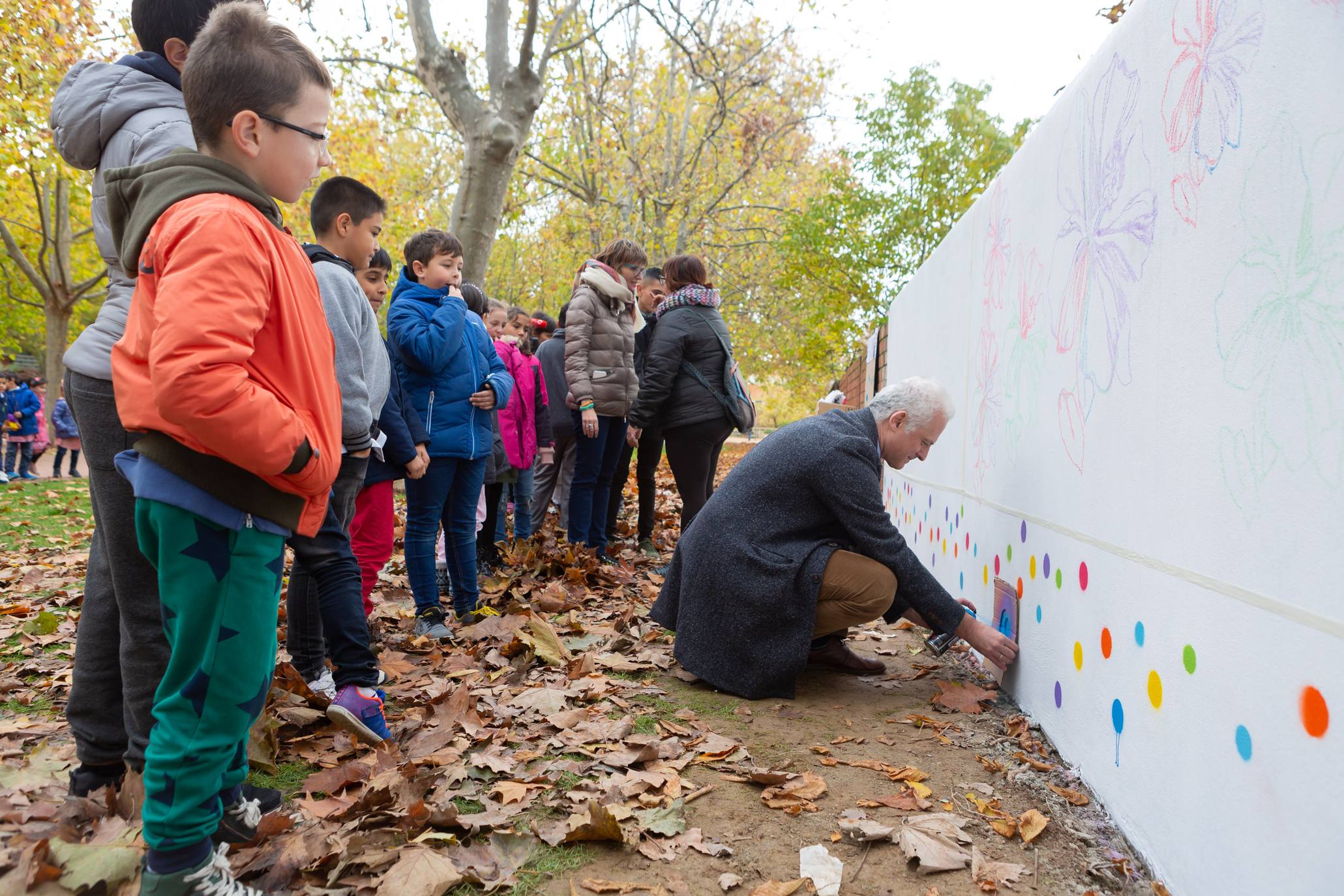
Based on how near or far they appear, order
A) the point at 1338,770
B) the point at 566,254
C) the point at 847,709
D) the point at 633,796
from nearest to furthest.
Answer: the point at 1338,770
the point at 633,796
the point at 847,709
the point at 566,254

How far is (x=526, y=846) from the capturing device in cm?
229

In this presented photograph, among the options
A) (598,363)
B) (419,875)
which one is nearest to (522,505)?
(598,363)

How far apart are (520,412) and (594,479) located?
2.27 ft

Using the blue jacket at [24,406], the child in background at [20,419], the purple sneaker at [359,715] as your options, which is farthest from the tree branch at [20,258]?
the purple sneaker at [359,715]

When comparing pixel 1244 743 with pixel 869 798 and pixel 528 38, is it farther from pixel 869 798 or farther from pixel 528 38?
pixel 528 38

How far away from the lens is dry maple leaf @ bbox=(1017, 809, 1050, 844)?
2.36m

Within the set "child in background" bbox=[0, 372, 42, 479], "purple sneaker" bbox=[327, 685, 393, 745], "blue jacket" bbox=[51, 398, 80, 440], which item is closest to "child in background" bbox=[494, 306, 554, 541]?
"purple sneaker" bbox=[327, 685, 393, 745]

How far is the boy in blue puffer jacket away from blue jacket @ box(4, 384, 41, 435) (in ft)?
43.2

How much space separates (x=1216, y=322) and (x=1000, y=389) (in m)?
1.94

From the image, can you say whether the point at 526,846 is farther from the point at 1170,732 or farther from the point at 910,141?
the point at 910,141

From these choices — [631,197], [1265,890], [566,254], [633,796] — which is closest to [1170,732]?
[1265,890]

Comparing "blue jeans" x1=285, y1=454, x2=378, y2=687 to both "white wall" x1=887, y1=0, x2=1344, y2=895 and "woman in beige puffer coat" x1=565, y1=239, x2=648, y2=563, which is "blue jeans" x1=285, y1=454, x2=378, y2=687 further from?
"woman in beige puffer coat" x1=565, y1=239, x2=648, y2=563

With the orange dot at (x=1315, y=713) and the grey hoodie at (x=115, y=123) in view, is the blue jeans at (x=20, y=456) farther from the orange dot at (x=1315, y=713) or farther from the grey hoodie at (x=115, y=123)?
the orange dot at (x=1315, y=713)

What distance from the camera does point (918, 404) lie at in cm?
366
